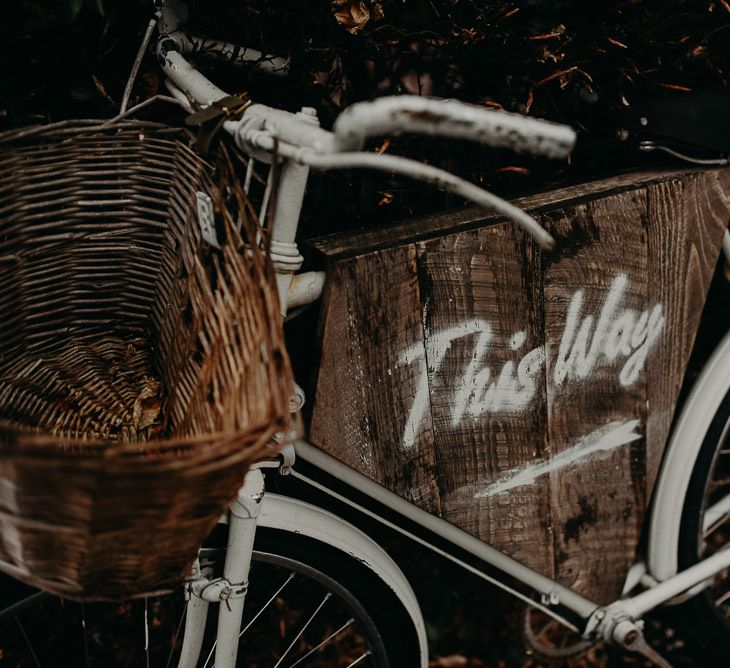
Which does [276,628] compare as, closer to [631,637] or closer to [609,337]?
[631,637]

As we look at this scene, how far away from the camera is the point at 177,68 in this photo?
101 cm

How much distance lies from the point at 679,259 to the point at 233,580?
103 cm

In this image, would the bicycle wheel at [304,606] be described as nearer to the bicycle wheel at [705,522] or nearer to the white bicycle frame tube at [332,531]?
the white bicycle frame tube at [332,531]

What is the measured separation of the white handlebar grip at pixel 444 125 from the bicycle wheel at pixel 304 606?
0.81 metres

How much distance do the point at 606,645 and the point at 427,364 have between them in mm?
1313

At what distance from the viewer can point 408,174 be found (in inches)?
25.3

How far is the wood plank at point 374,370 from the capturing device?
1.09 m

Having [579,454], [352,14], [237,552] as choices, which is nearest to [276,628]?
[237,552]

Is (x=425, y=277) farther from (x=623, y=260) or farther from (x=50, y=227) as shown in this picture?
(x=50, y=227)

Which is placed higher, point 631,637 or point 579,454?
point 579,454

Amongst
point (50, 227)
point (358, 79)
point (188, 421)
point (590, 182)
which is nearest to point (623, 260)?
point (590, 182)

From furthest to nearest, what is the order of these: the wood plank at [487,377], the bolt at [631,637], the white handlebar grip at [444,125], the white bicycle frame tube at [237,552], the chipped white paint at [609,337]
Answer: the bolt at [631,637] → the chipped white paint at [609,337] → the wood plank at [487,377] → the white bicycle frame tube at [237,552] → the white handlebar grip at [444,125]

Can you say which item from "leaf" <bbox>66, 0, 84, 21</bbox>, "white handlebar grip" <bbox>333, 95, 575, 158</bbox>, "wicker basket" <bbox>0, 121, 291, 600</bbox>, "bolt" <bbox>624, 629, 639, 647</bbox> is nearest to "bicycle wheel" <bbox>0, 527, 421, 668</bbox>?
"wicker basket" <bbox>0, 121, 291, 600</bbox>

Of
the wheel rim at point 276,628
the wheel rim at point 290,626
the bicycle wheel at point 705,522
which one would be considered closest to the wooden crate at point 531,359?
the bicycle wheel at point 705,522
